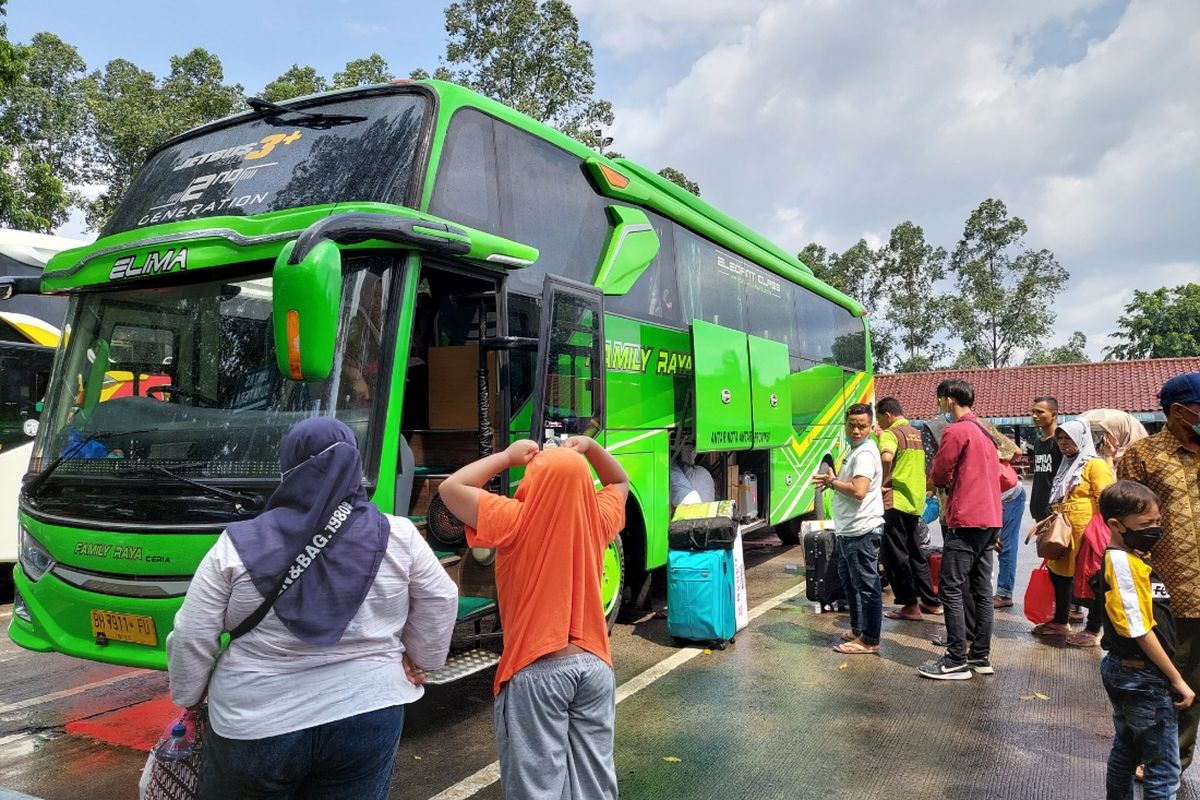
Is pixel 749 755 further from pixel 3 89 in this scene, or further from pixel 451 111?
pixel 3 89

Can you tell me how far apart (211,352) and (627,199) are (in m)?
3.65

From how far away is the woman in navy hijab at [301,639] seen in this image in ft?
7.01

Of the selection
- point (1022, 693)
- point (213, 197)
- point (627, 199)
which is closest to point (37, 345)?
point (213, 197)

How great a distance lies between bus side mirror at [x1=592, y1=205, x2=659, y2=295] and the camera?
252 inches

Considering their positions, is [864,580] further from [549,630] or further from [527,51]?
[527,51]

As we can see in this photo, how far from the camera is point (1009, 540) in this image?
758 centimetres

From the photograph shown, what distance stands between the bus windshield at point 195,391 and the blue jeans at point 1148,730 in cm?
346

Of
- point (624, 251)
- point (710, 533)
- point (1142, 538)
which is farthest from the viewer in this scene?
point (624, 251)

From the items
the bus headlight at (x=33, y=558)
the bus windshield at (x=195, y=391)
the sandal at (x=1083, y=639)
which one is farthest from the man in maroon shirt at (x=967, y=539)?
the bus headlight at (x=33, y=558)

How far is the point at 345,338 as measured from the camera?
13.6 ft

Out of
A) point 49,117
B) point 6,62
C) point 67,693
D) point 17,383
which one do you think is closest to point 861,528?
point 67,693

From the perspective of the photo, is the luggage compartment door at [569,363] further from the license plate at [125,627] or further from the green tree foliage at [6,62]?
the green tree foliage at [6,62]

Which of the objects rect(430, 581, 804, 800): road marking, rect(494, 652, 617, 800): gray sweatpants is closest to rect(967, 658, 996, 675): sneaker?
rect(430, 581, 804, 800): road marking

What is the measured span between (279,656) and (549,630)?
2.65ft
